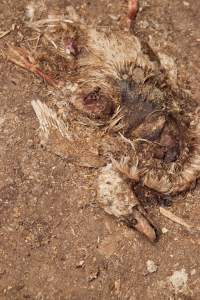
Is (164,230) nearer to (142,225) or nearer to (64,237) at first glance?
(142,225)

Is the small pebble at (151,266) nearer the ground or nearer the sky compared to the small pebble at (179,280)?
nearer the sky

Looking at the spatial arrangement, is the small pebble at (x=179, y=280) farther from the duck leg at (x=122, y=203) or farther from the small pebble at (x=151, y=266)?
the duck leg at (x=122, y=203)

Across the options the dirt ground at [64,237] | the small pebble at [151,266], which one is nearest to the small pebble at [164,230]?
the dirt ground at [64,237]

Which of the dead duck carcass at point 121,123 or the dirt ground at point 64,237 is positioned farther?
the dead duck carcass at point 121,123

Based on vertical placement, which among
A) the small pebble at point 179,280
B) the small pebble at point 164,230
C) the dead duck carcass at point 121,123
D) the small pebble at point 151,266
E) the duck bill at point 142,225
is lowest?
the small pebble at point 179,280

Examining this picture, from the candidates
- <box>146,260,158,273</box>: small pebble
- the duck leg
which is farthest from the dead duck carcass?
<box>146,260,158,273</box>: small pebble

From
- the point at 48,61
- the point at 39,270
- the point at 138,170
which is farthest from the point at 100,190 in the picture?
the point at 48,61

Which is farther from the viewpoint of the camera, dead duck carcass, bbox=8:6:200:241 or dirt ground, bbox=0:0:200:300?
dead duck carcass, bbox=8:6:200:241

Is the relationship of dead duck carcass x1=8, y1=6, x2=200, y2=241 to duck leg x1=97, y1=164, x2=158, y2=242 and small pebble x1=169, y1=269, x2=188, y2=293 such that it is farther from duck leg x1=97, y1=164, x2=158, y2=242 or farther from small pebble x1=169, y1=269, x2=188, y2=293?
small pebble x1=169, y1=269, x2=188, y2=293
